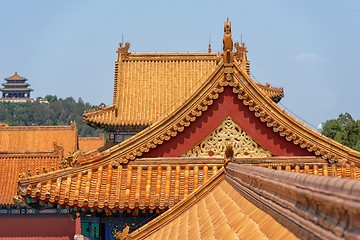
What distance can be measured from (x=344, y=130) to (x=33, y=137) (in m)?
22.3

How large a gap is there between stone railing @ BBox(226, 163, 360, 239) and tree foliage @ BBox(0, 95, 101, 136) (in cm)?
14921

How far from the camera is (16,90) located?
178875 millimetres

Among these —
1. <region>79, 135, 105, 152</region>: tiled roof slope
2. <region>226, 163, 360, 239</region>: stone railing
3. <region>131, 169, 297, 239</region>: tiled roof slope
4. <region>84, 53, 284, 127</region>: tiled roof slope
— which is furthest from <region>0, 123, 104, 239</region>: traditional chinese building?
<region>226, 163, 360, 239</region>: stone railing

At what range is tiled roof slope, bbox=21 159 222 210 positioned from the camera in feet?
41.6

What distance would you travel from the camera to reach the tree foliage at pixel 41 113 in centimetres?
15825

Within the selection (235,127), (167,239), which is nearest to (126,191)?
(235,127)

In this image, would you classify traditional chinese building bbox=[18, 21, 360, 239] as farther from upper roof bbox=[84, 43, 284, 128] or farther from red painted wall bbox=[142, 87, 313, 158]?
upper roof bbox=[84, 43, 284, 128]

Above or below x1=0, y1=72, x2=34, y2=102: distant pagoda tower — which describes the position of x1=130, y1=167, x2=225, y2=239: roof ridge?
below

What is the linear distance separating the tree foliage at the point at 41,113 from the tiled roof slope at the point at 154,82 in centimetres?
12192

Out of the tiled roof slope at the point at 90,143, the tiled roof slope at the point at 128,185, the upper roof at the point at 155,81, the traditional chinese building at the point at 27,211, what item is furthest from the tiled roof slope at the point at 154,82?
the tiled roof slope at the point at 90,143

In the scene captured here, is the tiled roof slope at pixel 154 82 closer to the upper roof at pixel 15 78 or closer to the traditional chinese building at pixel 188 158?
the traditional chinese building at pixel 188 158

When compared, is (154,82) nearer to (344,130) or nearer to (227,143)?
(227,143)

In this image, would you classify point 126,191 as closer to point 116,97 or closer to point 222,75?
point 222,75

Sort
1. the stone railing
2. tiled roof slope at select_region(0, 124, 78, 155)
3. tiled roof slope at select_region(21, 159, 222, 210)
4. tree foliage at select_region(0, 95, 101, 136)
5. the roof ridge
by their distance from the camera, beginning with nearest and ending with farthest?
the stone railing, the roof ridge, tiled roof slope at select_region(21, 159, 222, 210), tiled roof slope at select_region(0, 124, 78, 155), tree foliage at select_region(0, 95, 101, 136)
